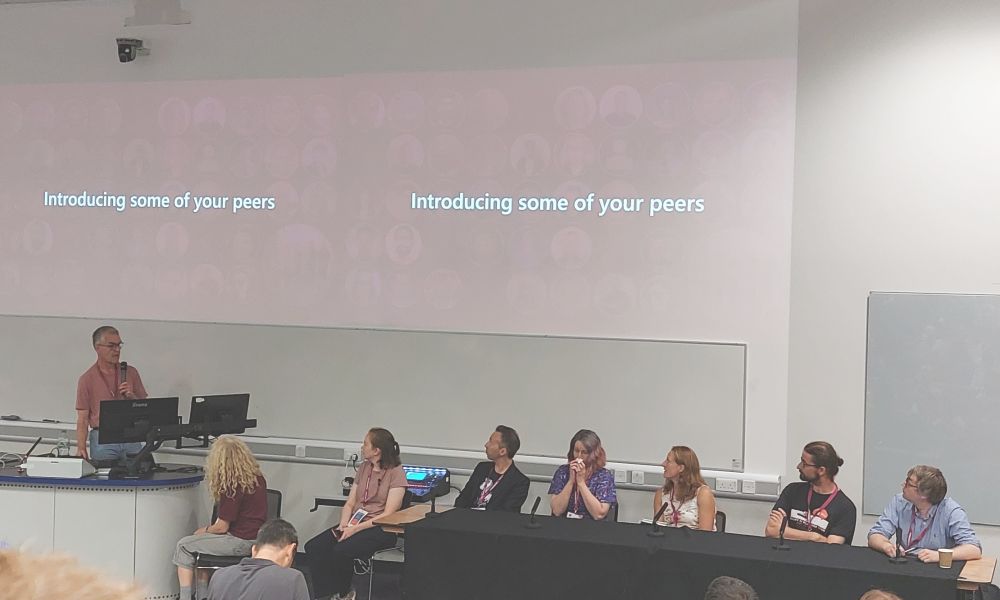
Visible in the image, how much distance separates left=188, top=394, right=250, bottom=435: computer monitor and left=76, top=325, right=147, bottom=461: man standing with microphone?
0.50 m

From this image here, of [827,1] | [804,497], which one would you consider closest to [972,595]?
[804,497]

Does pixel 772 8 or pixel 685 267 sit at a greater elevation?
pixel 772 8

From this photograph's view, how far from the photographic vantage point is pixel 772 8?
21.3 feet

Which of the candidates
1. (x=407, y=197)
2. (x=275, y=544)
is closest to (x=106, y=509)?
(x=275, y=544)

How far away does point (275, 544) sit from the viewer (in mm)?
4277

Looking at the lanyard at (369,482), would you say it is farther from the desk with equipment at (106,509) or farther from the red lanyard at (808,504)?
the red lanyard at (808,504)

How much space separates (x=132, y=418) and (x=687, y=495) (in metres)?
3.38

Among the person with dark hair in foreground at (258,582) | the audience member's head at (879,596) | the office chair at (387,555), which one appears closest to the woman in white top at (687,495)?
the office chair at (387,555)

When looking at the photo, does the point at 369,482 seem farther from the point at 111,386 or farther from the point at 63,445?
the point at 63,445

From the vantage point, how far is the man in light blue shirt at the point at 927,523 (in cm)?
511

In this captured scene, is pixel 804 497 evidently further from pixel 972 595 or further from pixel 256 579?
pixel 256 579

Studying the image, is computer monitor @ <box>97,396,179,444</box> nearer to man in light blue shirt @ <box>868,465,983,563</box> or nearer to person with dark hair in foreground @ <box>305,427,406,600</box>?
person with dark hair in foreground @ <box>305,427,406,600</box>

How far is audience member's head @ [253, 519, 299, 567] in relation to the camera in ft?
14.0

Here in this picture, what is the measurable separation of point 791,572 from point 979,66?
130 inches
